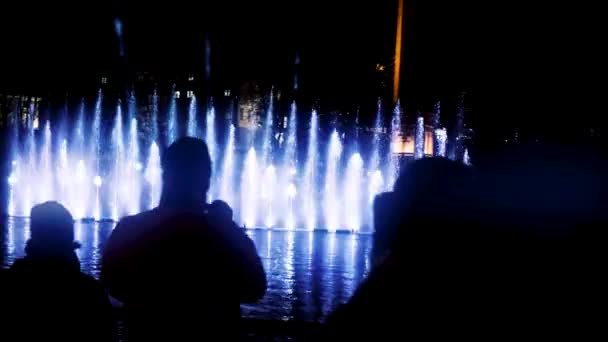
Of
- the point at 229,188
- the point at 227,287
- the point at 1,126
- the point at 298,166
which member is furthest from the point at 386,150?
the point at 227,287

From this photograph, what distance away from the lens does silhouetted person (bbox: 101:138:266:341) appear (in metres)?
2.87

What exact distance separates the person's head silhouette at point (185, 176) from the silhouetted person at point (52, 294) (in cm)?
48

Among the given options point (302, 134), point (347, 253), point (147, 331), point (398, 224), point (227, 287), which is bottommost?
point (347, 253)

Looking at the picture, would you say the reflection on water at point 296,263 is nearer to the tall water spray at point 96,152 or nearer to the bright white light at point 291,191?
the tall water spray at point 96,152

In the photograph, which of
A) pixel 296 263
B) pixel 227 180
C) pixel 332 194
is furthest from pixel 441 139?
pixel 296 263

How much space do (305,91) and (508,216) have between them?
43.9 meters

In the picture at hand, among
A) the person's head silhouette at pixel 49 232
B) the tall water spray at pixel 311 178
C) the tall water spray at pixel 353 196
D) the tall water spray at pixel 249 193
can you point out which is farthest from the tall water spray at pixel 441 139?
the person's head silhouette at pixel 49 232

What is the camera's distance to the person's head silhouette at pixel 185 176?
114 inches

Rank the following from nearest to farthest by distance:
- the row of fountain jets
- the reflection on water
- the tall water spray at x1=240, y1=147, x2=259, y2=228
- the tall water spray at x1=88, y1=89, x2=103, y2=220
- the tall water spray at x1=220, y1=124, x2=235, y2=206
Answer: the reflection on water → the tall water spray at x1=240, y1=147, x2=259, y2=228 → the row of fountain jets → the tall water spray at x1=88, y1=89, x2=103, y2=220 → the tall water spray at x1=220, y1=124, x2=235, y2=206

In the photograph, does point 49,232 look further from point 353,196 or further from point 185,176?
point 353,196

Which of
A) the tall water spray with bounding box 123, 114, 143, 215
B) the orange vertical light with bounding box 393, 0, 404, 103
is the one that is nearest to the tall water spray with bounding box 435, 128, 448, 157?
the tall water spray with bounding box 123, 114, 143, 215

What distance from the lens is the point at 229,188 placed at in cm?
3406

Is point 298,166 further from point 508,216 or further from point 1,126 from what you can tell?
point 508,216

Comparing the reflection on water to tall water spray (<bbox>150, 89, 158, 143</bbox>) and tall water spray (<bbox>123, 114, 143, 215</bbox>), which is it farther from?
tall water spray (<bbox>150, 89, 158, 143</bbox>)
